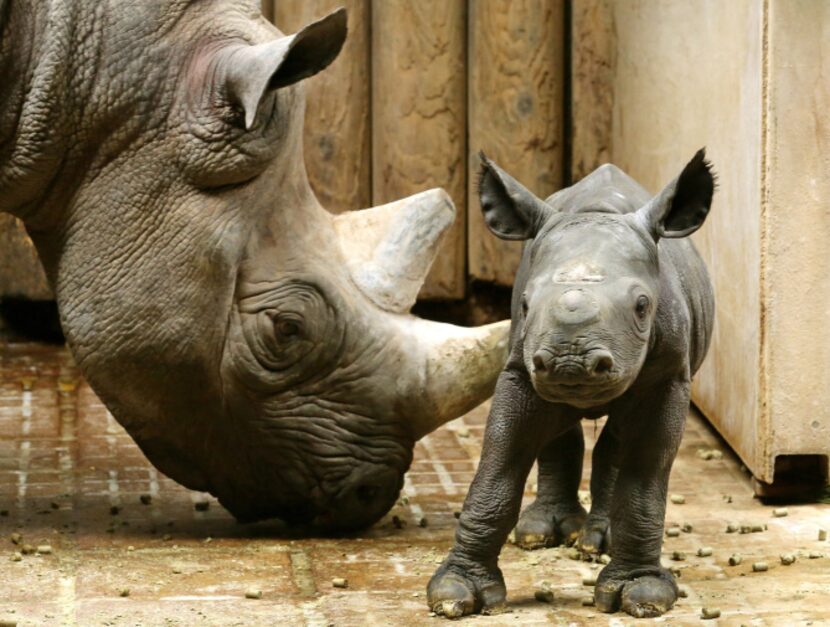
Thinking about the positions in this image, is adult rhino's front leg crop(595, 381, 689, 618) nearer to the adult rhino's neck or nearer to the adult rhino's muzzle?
the adult rhino's muzzle

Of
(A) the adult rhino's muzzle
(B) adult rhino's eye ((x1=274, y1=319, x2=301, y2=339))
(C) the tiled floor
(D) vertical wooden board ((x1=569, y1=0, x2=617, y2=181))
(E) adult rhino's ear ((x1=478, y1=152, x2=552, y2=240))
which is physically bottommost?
(C) the tiled floor

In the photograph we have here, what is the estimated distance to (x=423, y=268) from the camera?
564cm

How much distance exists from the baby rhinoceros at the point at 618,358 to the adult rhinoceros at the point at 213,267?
2.08ft

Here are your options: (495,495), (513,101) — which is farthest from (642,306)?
(513,101)

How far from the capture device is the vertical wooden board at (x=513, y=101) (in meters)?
8.25

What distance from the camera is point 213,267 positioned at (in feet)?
17.4

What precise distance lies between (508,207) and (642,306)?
0.52 m

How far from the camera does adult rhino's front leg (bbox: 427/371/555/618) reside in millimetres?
4820

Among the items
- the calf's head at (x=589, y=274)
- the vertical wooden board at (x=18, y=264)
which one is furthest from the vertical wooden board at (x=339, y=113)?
the calf's head at (x=589, y=274)

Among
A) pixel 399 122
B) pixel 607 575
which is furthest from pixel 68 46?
pixel 399 122

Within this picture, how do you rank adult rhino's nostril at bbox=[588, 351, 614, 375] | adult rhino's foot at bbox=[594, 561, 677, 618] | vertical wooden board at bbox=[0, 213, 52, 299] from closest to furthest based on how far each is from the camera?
1. adult rhino's nostril at bbox=[588, 351, 614, 375]
2. adult rhino's foot at bbox=[594, 561, 677, 618]
3. vertical wooden board at bbox=[0, 213, 52, 299]

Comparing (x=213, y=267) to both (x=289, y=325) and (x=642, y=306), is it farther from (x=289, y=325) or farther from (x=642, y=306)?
(x=642, y=306)

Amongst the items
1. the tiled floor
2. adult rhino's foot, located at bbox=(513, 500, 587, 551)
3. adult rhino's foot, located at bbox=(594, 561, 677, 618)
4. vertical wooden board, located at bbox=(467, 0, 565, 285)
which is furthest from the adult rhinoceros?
vertical wooden board, located at bbox=(467, 0, 565, 285)

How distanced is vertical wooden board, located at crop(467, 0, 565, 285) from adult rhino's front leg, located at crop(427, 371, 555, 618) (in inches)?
138
